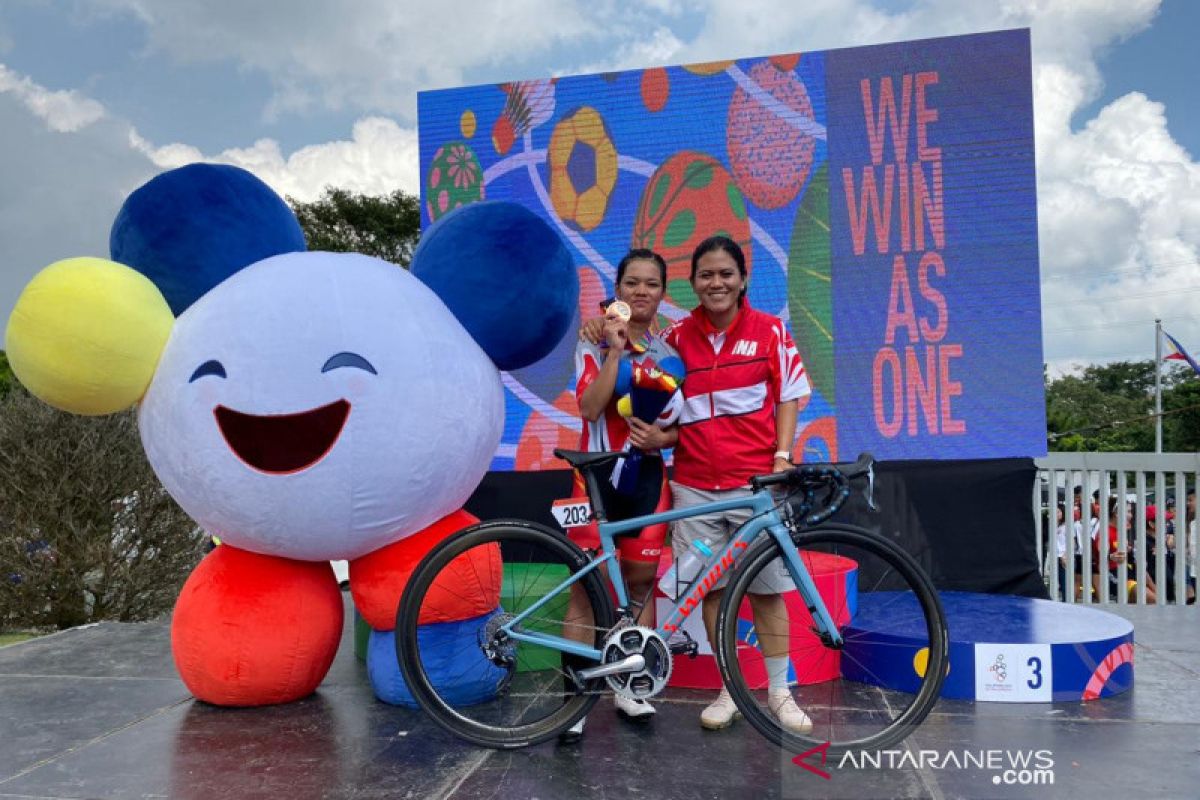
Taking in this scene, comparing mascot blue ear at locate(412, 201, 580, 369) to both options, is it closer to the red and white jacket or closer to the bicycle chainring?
the red and white jacket

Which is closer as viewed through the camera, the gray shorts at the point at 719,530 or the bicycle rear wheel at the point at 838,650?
the bicycle rear wheel at the point at 838,650

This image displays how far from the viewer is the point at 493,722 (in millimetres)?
3393

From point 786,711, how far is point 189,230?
2.99m

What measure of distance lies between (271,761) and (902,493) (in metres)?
4.82

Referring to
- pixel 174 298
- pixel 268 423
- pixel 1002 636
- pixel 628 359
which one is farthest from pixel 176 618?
pixel 1002 636

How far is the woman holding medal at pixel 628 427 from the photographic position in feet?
10.2

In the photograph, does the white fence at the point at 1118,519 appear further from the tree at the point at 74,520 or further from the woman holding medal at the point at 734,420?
the tree at the point at 74,520

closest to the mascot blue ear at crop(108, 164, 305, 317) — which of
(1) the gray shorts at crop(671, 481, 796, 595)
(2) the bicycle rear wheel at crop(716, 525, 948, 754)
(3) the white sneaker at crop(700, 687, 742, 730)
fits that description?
(1) the gray shorts at crop(671, 481, 796, 595)

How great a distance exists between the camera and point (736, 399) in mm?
3225

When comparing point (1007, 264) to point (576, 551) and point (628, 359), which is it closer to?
point (628, 359)

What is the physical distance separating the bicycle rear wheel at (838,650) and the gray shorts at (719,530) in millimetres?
35

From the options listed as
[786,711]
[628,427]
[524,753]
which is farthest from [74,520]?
[786,711]

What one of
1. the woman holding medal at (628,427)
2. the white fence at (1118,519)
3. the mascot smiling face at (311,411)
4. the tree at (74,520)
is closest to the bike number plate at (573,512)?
the woman holding medal at (628,427)

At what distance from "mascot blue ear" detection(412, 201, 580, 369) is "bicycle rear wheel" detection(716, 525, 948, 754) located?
132 centimetres
